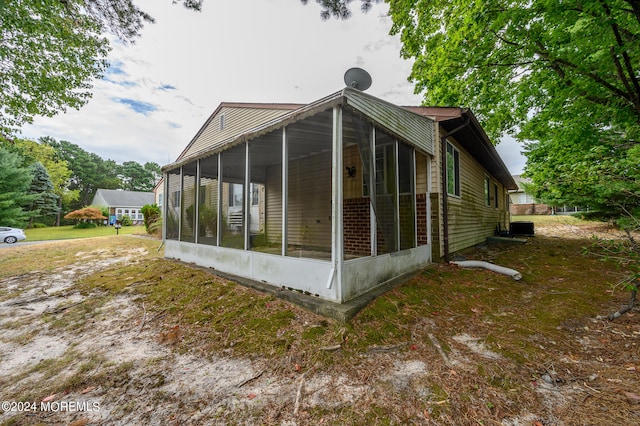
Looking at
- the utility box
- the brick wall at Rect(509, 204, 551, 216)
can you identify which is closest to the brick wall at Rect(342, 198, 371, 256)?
the utility box

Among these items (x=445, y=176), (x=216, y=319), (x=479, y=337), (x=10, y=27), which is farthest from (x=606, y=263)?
(x=10, y=27)

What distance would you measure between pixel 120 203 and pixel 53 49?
3146cm

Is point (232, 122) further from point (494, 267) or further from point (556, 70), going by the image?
point (556, 70)

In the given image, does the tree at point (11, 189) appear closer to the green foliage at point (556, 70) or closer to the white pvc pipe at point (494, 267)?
the green foliage at point (556, 70)

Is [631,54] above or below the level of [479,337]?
above

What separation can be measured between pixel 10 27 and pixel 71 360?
10721 mm

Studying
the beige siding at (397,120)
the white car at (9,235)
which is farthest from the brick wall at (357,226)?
the white car at (9,235)

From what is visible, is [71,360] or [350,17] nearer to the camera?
[71,360]

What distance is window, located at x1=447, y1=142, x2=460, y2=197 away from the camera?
20.6 ft

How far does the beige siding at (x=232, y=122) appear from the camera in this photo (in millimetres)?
9242

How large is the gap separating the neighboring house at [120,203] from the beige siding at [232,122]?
28173 mm

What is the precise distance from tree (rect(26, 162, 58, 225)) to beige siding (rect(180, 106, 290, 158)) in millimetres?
26261

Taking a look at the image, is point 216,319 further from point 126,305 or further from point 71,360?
point 126,305

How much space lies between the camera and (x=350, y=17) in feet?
15.3
